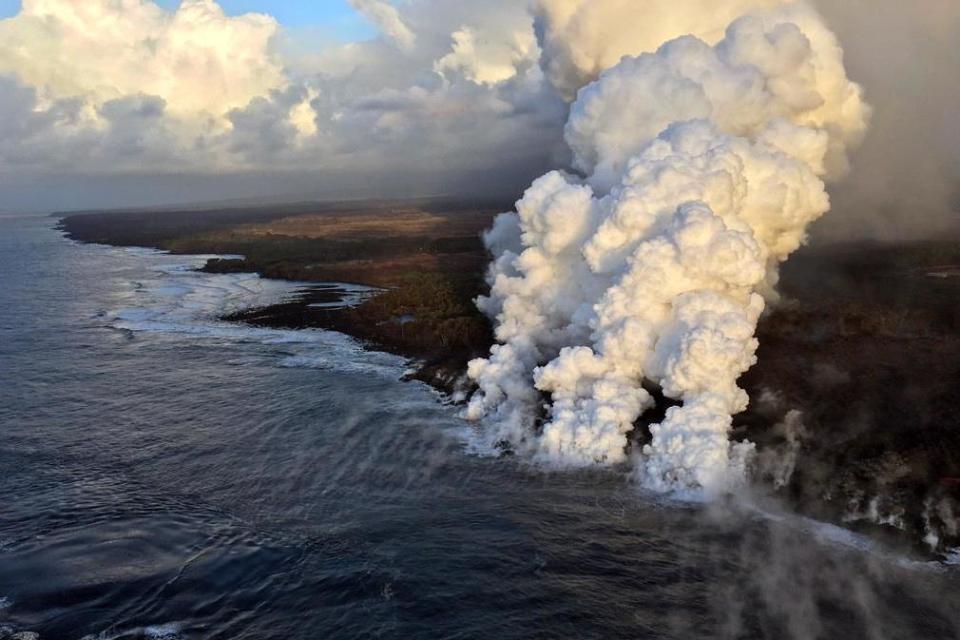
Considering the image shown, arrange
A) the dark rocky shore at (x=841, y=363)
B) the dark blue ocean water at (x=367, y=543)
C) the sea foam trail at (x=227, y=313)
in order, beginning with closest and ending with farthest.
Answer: the dark blue ocean water at (x=367, y=543) < the dark rocky shore at (x=841, y=363) < the sea foam trail at (x=227, y=313)

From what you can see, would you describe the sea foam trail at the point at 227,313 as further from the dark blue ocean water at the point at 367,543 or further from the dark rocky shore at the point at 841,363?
the dark blue ocean water at the point at 367,543

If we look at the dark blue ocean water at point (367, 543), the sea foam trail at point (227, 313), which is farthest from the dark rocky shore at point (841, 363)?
the dark blue ocean water at point (367, 543)

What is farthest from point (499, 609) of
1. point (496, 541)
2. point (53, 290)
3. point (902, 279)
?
point (53, 290)

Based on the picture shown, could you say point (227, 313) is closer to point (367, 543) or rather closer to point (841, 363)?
point (367, 543)

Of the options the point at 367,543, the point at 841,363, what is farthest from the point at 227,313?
the point at 841,363

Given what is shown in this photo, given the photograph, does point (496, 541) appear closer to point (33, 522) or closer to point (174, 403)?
point (33, 522)

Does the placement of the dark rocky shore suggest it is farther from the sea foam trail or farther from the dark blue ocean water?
the dark blue ocean water

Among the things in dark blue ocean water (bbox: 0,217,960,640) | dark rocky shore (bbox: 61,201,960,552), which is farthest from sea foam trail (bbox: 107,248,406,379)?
dark blue ocean water (bbox: 0,217,960,640)
